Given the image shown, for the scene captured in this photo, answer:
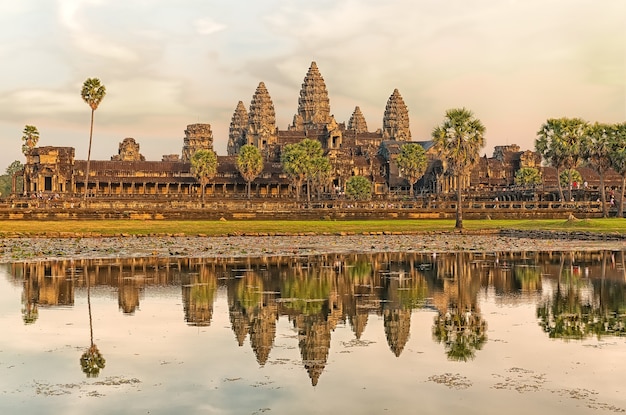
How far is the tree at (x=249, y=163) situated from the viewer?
149m

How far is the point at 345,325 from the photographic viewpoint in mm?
19359

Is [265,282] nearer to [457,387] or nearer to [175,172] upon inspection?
[457,387]

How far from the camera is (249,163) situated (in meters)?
149

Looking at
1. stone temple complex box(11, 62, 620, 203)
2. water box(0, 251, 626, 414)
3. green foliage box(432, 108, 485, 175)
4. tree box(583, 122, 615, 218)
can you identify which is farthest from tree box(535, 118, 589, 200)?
water box(0, 251, 626, 414)

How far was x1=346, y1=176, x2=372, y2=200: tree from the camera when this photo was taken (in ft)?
510

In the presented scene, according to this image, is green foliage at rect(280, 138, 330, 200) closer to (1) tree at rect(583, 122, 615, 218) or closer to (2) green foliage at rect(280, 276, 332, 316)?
(1) tree at rect(583, 122, 615, 218)

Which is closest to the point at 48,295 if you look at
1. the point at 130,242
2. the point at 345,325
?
the point at 345,325

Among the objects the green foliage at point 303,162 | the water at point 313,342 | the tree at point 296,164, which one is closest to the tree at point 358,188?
the green foliage at point 303,162

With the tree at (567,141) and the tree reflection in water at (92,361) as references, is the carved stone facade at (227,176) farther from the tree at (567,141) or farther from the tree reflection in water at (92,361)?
the tree reflection in water at (92,361)

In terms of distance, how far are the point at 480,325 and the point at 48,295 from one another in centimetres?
1292

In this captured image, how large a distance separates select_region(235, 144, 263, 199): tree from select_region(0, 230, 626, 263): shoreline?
88.3 meters

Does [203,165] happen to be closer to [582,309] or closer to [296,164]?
[296,164]

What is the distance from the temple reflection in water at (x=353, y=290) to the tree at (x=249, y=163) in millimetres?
109486

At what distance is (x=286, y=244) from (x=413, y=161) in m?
111
